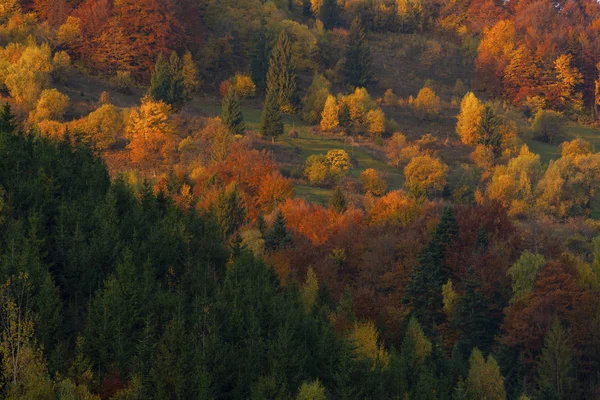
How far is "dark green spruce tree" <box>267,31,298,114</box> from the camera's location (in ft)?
348

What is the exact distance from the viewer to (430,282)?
65688 mm

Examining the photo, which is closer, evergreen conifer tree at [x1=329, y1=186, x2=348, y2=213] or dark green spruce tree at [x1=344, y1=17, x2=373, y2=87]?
evergreen conifer tree at [x1=329, y1=186, x2=348, y2=213]

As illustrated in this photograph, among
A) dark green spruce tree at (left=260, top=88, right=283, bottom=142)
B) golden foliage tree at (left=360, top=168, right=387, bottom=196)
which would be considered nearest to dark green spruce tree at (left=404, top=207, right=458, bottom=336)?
golden foliage tree at (left=360, top=168, right=387, bottom=196)

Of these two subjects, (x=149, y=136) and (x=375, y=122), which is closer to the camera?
(x=149, y=136)

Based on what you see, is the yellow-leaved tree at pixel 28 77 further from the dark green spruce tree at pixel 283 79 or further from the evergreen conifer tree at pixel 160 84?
the dark green spruce tree at pixel 283 79

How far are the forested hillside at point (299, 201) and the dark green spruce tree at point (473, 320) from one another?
6.7 inches

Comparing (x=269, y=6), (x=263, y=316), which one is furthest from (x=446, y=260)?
(x=269, y=6)

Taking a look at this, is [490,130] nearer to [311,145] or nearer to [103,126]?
[311,145]

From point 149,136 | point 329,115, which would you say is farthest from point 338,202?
point 329,115

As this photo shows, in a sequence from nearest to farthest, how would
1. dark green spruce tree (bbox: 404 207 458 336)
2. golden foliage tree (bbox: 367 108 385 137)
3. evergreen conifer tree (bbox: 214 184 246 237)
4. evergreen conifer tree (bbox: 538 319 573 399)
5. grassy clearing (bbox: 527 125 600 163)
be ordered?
1. evergreen conifer tree (bbox: 538 319 573 399)
2. dark green spruce tree (bbox: 404 207 458 336)
3. evergreen conifer tree (bbox: 214 184 246 237)
4. golden foliage tree (bbox: 367 108 385 137)
5. grassy clearing (bbox: 527 125 600 163)

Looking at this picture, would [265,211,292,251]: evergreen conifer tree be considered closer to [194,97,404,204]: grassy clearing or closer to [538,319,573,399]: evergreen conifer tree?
[194,97,404,204]: grassy clearing

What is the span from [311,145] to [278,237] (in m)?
30.2

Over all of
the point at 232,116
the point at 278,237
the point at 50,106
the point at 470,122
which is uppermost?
the point at 50,106

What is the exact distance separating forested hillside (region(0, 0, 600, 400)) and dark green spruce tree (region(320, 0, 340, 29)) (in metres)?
0.38
